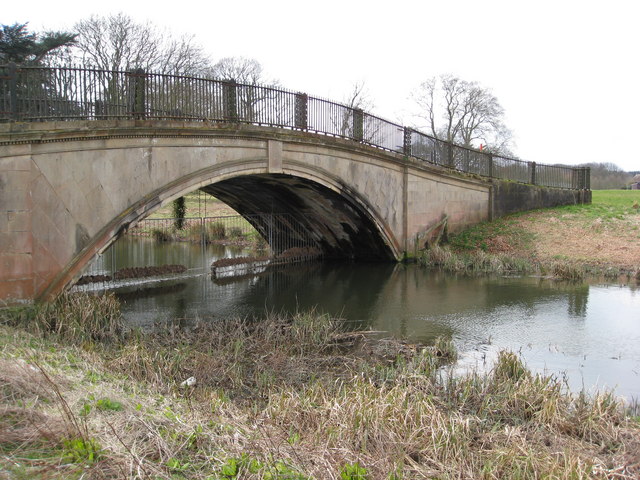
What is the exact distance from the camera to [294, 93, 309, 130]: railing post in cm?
1291

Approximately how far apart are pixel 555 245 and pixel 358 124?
275 inches

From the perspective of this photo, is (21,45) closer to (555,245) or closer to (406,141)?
(406,141)

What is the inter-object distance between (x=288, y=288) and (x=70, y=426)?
9769 millimetres

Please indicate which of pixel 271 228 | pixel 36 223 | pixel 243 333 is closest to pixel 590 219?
pixel 271 228

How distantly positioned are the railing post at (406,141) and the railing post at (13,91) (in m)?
10.8

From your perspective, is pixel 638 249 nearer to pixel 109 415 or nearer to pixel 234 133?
pixel 234 133

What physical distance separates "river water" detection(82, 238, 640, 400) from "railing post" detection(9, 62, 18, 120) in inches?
143

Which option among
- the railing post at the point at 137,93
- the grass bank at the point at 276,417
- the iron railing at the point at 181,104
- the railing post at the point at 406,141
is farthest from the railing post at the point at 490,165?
the grass bank at the point at 276,417

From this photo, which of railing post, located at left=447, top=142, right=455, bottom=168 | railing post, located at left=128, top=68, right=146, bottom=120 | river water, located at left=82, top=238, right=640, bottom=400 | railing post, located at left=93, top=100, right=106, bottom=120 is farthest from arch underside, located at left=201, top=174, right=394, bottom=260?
railing post, located at left=93, top=100, right=106, bottom=120

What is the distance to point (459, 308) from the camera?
420 inches

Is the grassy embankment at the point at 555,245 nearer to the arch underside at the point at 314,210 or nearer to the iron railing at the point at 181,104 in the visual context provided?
the arch underside at the point at 314,210

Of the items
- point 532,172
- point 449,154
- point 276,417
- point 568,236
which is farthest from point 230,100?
point 532,172

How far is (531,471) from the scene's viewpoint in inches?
149

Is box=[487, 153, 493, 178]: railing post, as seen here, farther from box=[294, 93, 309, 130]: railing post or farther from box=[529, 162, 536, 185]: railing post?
box=[294, 93, 309, 130]: railing post
